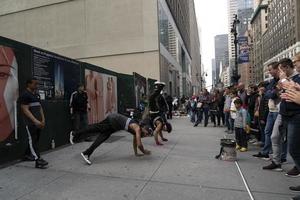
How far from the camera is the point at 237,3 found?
68125mm

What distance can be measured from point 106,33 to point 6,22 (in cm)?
1372

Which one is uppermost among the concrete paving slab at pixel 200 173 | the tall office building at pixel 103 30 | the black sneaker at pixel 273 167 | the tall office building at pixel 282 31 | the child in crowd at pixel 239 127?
the tall office building at pixel 282 31

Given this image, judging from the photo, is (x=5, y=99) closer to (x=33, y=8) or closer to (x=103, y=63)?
(x=103, y=63)

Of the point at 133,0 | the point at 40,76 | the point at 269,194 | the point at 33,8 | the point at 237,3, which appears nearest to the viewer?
the point at 269,194

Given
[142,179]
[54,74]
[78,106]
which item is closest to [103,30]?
[78,106]

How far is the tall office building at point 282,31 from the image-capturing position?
10581cm

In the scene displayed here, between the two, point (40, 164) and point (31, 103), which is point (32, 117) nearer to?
point (31, 103)

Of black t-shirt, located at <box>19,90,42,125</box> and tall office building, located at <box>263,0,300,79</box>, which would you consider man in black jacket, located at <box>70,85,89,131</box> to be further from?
tall office building, located at <box>263,0,300,79</box>

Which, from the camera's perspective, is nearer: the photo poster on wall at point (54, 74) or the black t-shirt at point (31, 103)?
the black t-shirt at point (31, 103)

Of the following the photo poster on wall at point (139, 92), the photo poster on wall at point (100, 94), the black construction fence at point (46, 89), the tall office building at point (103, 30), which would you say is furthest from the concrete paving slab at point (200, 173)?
the tall office building at point (103, 30)

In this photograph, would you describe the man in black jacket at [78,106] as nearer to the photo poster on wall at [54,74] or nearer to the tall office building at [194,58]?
the photo poster on wall at [54,74]

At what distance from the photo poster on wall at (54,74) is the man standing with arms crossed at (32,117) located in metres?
1.41

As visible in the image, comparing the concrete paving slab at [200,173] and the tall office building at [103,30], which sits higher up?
the tall office building at [103,30]

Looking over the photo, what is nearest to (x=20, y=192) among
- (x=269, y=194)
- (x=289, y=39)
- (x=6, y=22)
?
(x=269, y=194)
